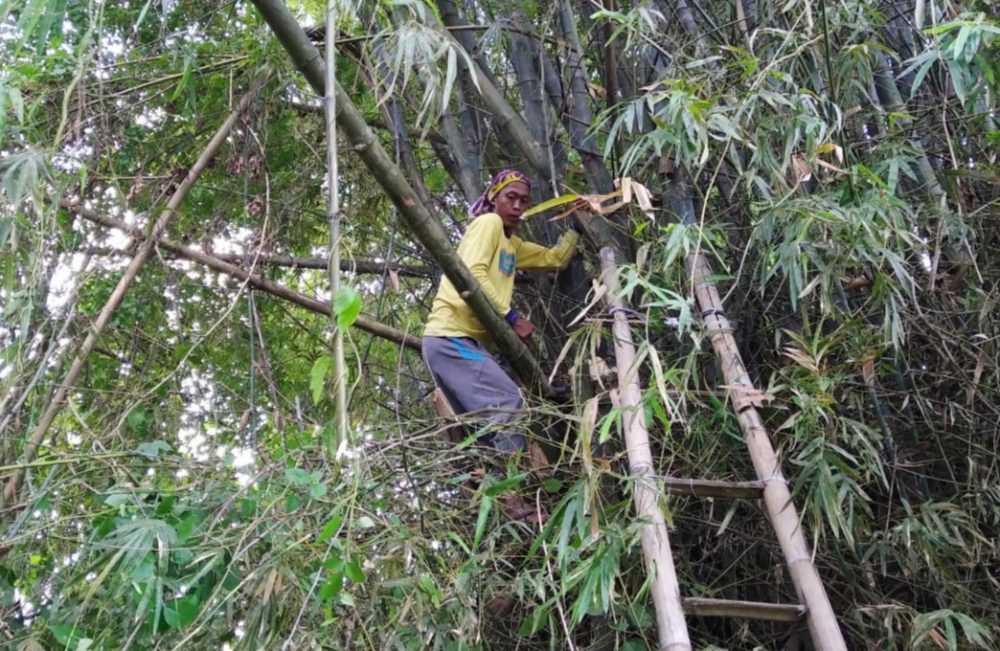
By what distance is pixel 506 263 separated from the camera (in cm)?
324

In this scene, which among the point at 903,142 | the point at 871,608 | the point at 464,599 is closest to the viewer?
the point at 464,599

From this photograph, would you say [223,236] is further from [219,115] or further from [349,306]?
[349,306]

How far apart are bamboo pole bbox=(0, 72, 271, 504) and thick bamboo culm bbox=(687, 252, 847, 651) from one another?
1352mm

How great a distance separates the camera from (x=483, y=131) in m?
3.46

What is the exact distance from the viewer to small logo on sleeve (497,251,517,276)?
10.6ft

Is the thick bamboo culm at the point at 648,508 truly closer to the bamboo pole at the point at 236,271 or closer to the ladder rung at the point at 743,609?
the ladder rung at the point at 743,609

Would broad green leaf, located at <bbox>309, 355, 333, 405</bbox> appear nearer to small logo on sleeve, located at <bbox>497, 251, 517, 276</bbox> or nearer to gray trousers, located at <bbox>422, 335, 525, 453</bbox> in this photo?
gray trousers, located at <bbox>422, 335, 525, 453</bbox>

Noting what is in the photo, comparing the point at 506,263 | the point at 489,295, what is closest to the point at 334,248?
the point at 489,295

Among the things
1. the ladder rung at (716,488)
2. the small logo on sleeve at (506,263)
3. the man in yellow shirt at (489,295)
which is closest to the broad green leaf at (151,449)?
the man in yellow shirt at (489,295)

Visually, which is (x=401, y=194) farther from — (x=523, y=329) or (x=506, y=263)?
(x=506, y=263)

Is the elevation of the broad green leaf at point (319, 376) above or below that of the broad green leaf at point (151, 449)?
above

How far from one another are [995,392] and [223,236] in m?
2.36

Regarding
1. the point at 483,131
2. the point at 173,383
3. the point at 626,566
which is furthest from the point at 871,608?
the point at 173,383

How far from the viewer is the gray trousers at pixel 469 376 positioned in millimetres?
3033
